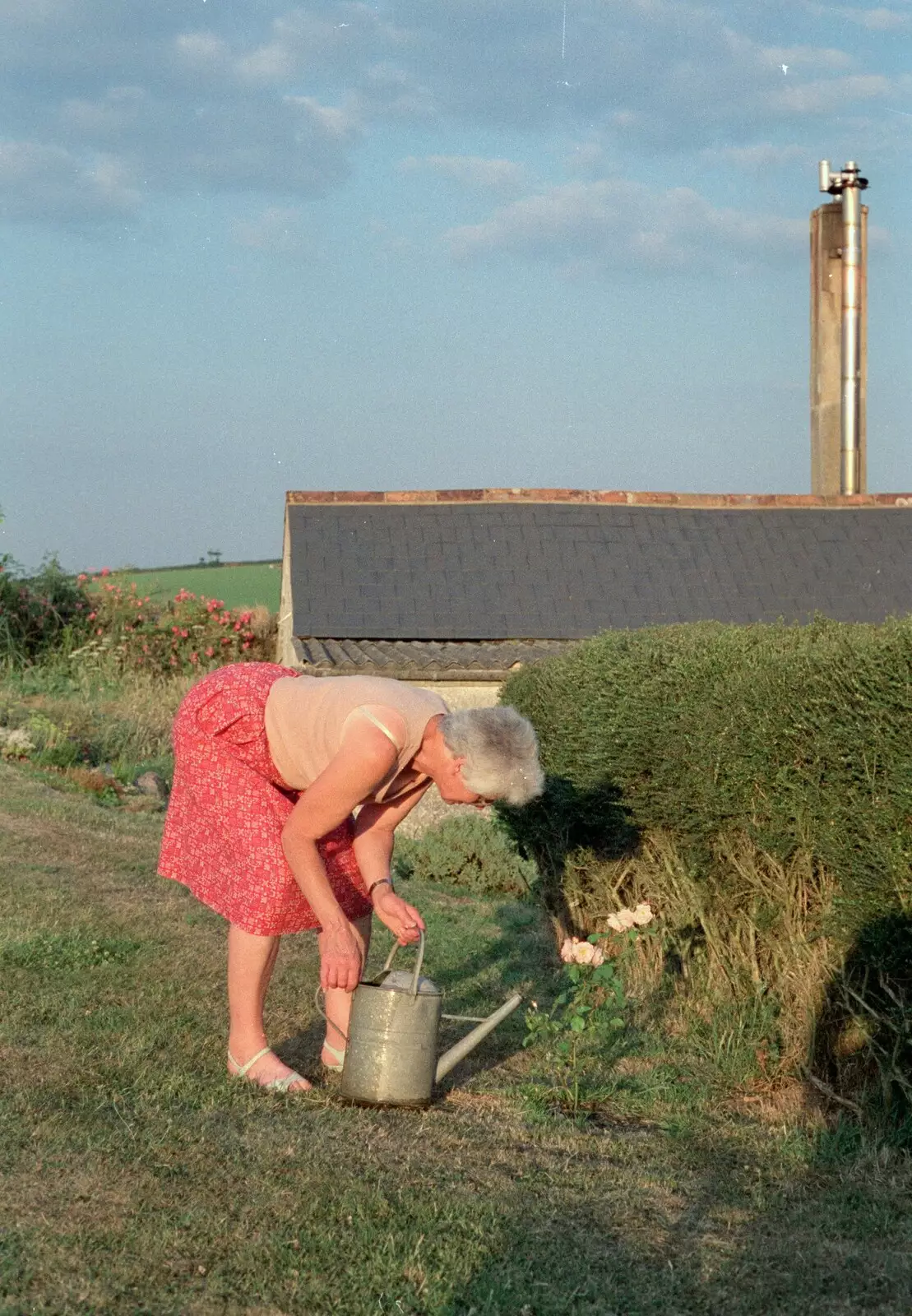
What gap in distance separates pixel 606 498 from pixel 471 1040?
649 inches

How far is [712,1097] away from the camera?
5477 millimetres

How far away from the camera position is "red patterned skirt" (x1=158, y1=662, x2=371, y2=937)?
206 inches

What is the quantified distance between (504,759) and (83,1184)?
5.95 feet

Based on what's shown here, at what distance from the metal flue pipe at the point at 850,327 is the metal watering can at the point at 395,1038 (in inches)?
816

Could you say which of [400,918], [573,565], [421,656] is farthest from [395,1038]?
[573,565]

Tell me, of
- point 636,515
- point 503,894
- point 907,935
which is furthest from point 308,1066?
point 636,515

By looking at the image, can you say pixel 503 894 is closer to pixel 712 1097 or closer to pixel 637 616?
pixel 637 616

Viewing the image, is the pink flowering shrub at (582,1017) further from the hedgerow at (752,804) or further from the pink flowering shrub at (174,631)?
the pink flowering shrub at (174,631)

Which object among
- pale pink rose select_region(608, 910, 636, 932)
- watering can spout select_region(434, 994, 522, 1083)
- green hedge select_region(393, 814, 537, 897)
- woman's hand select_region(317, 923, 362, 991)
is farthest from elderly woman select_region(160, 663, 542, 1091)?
green hedge select_region(393, 814, 537, 897)

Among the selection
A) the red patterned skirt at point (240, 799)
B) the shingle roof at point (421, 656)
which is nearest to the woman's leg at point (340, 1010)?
the red patterned skirt at point (240, 799)

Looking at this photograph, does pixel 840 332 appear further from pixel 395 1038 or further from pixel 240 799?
pixel 395 1038

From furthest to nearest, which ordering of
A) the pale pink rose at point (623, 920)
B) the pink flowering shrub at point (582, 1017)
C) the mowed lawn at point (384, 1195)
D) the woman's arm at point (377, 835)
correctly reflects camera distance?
the pale pink rose at point (623, 920), the pink flowering shrub at point (582, 1017), the woman's arm at point (377, 835), the mowed lawn at point (384, 1195)

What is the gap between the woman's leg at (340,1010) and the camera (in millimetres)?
5508

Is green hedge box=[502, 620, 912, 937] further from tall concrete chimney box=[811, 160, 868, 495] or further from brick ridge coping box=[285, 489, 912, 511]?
tall concrete chimney box=[811, 160, 868, 495]
